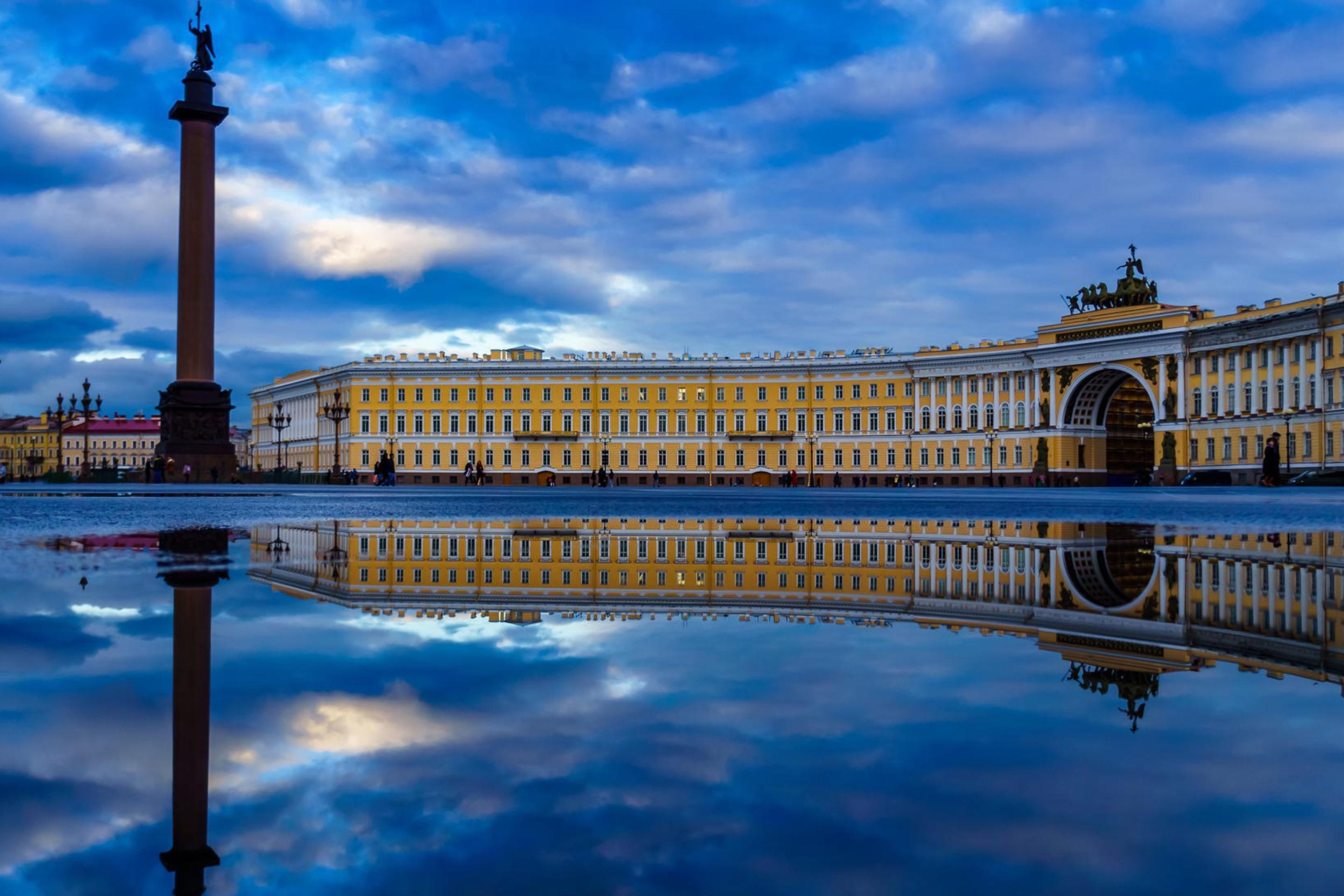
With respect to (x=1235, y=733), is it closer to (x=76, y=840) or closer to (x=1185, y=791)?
(x=1185, y=791)

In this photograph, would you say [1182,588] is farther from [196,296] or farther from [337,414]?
[337,414]

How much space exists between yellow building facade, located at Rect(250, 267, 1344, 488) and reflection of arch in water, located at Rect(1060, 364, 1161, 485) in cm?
17

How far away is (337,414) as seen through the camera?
75312 millimetres

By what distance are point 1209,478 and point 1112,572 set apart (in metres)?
62.5

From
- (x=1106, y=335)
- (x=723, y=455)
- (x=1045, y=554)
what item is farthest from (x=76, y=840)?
(x=723, y=455)

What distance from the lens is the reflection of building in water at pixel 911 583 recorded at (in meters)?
4.40

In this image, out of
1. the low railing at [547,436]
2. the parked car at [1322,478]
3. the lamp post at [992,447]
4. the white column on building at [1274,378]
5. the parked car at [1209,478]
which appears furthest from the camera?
the low railing at [547,436]

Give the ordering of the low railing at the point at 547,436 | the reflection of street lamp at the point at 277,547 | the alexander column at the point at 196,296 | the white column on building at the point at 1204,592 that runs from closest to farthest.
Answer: the white column on building at the point at 1204,592
the reflection of street lamp at the point at 277,547
the alexander column at the point at 196,296
the low railing at the point at 547,436

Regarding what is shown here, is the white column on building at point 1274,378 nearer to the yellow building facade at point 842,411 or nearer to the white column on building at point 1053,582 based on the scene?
the yellow building facade at point 842,411

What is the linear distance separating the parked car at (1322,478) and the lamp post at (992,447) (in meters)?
34.6

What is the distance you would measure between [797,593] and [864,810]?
163 inches

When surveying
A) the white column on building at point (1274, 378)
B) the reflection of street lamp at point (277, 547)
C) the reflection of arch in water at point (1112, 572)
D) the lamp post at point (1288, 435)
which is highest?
the white column on building at point (1274, 378)

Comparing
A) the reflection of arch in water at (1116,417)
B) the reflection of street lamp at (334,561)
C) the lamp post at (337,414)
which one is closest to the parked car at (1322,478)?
the reflection of arch in water at (1116,417)

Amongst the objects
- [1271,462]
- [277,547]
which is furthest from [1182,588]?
[1271,462]
